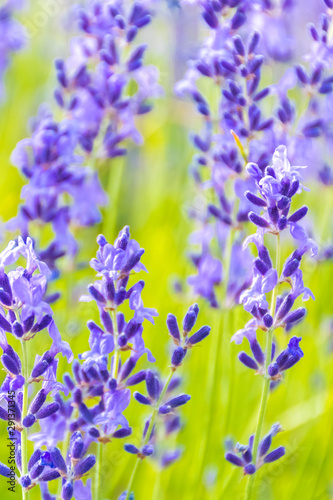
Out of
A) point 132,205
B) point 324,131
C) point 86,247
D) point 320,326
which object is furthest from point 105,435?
point 132,205

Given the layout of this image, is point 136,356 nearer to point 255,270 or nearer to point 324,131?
point 255,270

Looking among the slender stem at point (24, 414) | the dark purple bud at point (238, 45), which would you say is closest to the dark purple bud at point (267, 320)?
the slender stem at point (24, 414)

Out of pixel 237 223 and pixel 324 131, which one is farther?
pixel 324 131

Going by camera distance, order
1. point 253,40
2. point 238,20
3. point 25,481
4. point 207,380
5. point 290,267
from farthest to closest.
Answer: point 207,380
point 238,20
point 253,40
point 290,267
point 25,481

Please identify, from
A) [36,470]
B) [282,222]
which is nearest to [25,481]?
[36,470]

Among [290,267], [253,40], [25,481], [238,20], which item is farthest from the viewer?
[238,20]

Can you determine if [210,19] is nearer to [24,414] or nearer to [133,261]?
[133,261]
